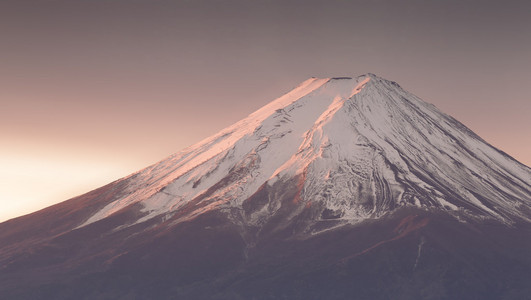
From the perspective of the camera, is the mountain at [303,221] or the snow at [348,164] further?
the snow at [348,164]

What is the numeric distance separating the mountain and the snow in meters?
0.40

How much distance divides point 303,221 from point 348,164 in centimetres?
1859

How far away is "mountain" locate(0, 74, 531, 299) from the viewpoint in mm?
118375

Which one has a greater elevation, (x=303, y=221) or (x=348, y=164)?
(x=348, y=164)

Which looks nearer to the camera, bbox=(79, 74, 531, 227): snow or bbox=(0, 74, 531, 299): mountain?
bbox=(0, 74, 531, 299): mountain

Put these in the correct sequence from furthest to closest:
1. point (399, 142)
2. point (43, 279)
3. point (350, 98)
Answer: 1. point (350, 98)
2. point (399, 142)
3. point (43, 279)

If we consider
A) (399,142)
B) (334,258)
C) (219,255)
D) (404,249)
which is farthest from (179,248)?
(399,142)

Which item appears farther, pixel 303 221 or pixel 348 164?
pixel 348 164

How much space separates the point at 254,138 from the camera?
6521 inches

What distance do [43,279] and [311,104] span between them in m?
80.2

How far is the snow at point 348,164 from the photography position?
13938cm

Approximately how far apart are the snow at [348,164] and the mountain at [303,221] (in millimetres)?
398

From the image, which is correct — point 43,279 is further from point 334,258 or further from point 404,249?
point 404,249

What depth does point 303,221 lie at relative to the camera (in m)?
134
